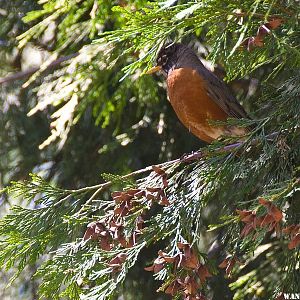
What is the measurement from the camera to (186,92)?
9.91 ft

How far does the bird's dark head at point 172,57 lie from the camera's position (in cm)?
316

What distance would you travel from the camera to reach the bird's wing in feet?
10.0

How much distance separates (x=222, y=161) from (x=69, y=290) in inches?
21.7

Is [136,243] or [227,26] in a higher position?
[227,26]

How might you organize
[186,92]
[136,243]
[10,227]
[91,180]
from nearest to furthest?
[136,243] → [10,227] → [186,92] → [91,180]

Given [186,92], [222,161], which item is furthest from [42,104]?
[222,161]

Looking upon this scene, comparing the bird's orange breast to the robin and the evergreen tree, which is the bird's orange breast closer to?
the robin

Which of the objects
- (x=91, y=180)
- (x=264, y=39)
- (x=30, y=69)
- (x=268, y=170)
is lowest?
(x=91, y=180)

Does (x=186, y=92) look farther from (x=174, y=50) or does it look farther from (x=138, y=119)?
(x=138, y=119)

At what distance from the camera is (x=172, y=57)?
3203mm

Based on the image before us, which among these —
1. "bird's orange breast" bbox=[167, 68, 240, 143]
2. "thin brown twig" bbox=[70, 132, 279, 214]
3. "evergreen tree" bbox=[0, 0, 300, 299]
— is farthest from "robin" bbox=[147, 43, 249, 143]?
"thin brown twig" bbox=[70, 132, 279, 214]

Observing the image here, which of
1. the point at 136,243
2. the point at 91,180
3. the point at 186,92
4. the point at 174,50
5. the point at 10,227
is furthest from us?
the point at 91,180

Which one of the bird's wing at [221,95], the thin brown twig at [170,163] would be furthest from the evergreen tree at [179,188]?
the bird's wing at [221,95]

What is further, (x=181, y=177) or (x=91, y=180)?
(x=91, y=180)
